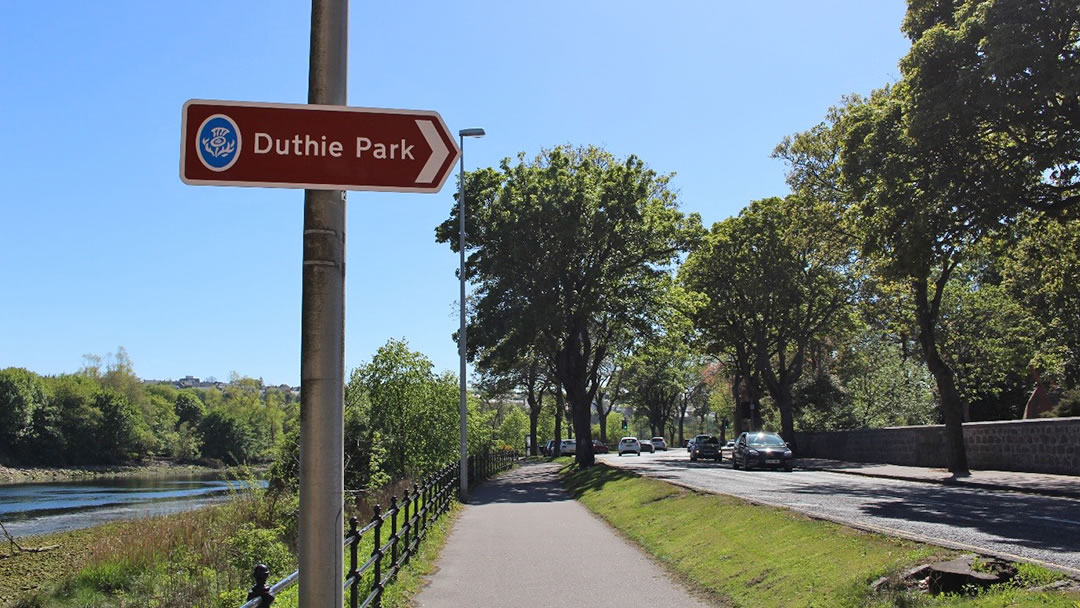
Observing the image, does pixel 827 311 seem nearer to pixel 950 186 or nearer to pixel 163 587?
pixel 950 186

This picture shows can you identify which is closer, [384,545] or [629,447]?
[384,545]

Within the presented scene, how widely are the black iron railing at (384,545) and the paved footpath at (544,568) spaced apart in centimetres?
55

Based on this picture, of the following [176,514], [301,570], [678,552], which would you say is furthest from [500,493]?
[301,570]

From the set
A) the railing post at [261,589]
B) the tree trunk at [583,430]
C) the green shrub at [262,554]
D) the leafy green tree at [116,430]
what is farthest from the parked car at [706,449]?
the leafy green tree at [116,430]

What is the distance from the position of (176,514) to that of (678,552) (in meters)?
13.5

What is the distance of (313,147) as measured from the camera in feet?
10.5

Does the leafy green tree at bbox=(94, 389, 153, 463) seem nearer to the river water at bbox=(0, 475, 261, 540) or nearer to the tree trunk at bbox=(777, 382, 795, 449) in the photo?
the river water at bbox=(0, 475, 261, 540)

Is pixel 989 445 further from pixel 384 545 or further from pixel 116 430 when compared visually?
pixel 116 430

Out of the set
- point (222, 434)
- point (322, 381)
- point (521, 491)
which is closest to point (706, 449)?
point (521, 491)

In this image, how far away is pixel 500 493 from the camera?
2748 cm

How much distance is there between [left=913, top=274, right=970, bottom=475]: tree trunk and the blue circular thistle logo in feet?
78.4

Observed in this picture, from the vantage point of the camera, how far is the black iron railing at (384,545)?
4324mm

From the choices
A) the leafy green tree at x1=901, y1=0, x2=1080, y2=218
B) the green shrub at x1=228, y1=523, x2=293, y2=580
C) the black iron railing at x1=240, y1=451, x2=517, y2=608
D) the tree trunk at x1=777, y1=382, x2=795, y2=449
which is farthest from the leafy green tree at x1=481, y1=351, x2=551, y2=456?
the green shrub at x1=228, y1=523, x2=293, y2=580

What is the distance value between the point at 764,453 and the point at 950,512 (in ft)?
60.2
